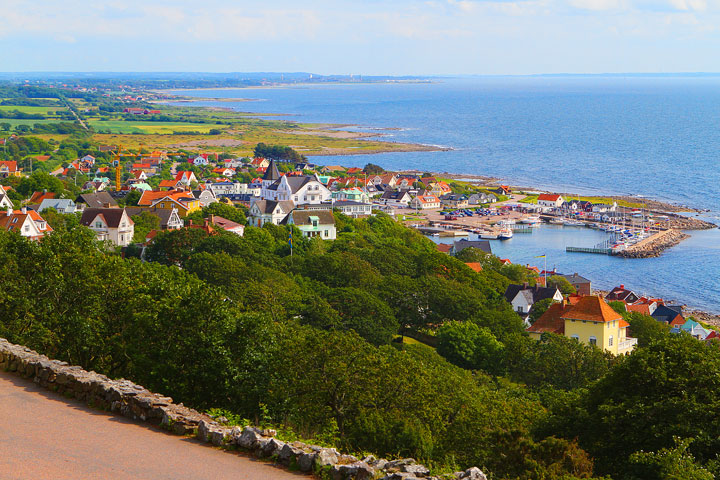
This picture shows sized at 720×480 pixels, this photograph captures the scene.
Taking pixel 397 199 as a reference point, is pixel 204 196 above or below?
above

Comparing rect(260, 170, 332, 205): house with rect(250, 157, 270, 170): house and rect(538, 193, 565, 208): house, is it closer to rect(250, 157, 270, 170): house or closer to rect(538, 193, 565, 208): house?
rect(538, 193, 565, 208): house

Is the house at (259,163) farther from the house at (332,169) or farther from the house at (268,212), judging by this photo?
the house at (268,212)

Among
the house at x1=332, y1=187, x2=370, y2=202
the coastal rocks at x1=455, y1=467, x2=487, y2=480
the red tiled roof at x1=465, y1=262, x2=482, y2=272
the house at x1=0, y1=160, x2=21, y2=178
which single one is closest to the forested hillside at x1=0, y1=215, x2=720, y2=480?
the coastal rocks at x1=455, y1=467, x2=487, y2=480

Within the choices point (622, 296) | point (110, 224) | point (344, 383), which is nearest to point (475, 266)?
point (622, 296)

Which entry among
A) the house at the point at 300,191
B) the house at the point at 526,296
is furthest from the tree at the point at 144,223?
the house at the point at 526,296

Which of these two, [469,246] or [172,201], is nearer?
[469,246]

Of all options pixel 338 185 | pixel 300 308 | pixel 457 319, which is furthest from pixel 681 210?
pixel 300 308

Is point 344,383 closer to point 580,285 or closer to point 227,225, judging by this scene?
point 580,285

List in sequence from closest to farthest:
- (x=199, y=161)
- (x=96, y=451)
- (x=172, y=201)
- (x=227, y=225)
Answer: (x=96, y=451)
(x=227, y=225)
(x=172, y=201)
(x=199, y=161)
